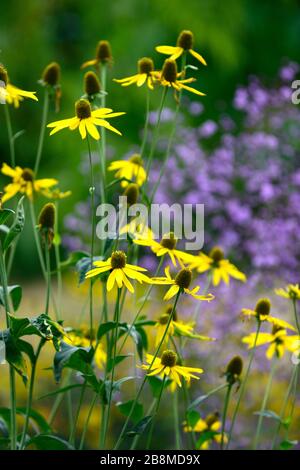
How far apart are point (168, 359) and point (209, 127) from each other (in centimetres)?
149

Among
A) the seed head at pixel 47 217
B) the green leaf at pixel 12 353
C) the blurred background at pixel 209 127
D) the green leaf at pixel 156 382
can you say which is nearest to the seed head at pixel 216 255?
the green leaf at pixel 156 382

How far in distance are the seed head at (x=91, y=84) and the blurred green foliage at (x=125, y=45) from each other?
11.3 ft

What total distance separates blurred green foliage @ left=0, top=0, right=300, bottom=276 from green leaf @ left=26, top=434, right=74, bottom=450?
3.62 m

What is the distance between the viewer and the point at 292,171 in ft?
9.64

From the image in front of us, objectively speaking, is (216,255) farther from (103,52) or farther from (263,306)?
(103,52)

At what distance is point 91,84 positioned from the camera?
143 cm

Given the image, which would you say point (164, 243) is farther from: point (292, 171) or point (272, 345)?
point (292, 171)

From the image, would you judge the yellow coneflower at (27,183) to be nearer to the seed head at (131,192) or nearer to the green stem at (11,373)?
the seed head at (131,192)

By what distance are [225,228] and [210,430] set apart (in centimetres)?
140

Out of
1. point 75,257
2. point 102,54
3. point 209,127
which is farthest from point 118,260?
point 209,127

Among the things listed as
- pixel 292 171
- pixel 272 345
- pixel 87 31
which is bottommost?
pixel 272 345

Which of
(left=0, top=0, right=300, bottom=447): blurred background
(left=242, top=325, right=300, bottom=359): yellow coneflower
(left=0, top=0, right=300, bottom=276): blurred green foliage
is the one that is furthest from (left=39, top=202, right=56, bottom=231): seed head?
(left=0, top=0, right=300, bottom=276): blurred green foliage

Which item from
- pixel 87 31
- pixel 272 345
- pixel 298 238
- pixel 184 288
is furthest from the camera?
pixel 87 31

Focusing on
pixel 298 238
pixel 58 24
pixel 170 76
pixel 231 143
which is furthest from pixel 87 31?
pixel 170 76
